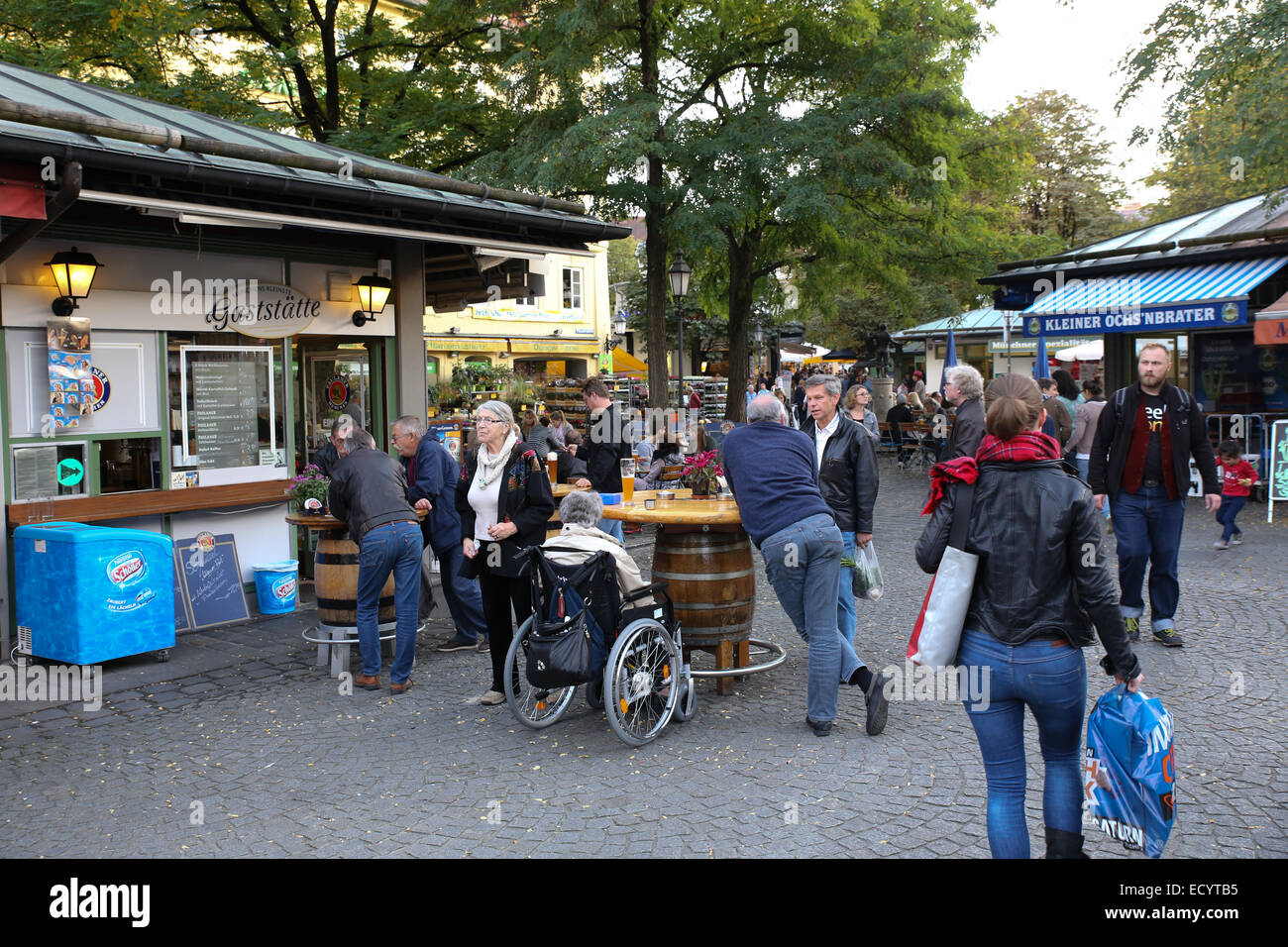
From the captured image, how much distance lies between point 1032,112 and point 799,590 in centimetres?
3735

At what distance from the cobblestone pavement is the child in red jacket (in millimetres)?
4099

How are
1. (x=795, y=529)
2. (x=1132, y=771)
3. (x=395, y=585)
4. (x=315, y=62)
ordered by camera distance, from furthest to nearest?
(x=315, y=62) → (x=395, y=585) → (x=795, y=529) → (x=1132, y=771)

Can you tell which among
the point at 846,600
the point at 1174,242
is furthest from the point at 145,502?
the point at 1174,242

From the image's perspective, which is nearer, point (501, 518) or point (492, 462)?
point (501, 518)

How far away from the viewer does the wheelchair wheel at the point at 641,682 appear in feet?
17.2

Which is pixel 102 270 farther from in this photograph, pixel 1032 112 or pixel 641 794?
pixel 1032 112

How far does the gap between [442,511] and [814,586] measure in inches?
131

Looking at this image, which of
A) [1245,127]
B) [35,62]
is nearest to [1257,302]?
[1245,127]

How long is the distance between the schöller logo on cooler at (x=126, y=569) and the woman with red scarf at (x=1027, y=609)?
553 centimetres

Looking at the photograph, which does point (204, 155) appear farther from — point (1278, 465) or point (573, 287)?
point (573, 287)

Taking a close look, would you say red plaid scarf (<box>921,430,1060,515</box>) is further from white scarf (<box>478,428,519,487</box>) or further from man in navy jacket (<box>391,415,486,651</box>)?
man in navy jacket (<box>391,415,486,651</box>)

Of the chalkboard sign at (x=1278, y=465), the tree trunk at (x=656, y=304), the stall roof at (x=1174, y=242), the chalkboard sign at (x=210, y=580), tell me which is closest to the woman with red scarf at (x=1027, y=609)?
the chalkboard sign at (x=210, y=580)

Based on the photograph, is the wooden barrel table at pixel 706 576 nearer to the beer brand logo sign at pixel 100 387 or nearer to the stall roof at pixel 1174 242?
the beer brand logo sign at pixel 100 387

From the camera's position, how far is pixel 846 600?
19.5 ft
